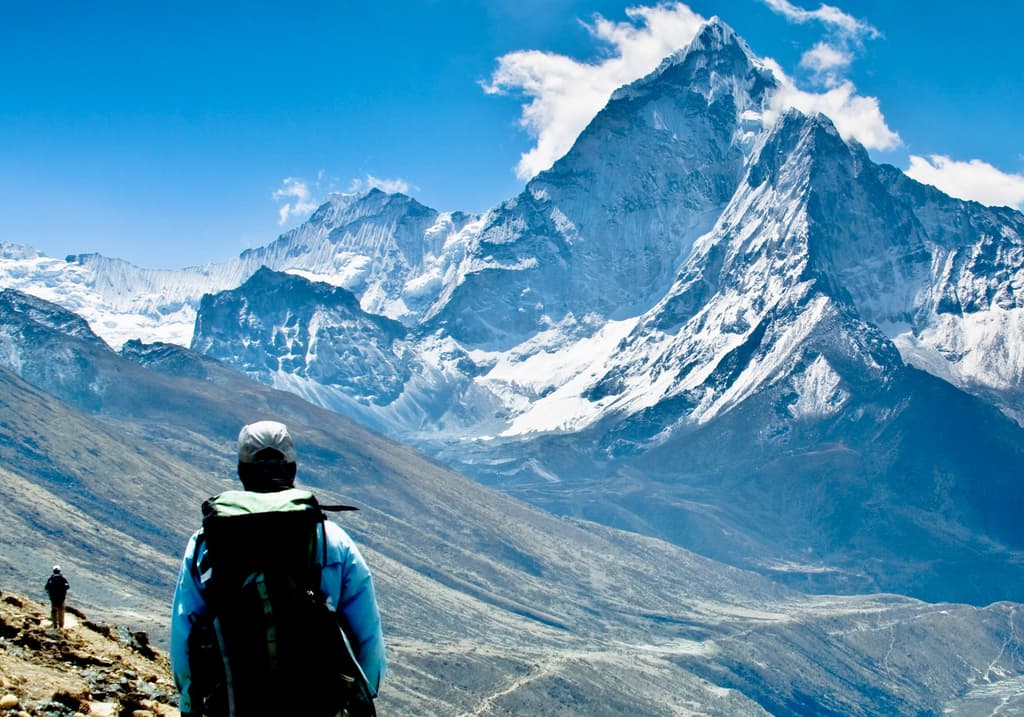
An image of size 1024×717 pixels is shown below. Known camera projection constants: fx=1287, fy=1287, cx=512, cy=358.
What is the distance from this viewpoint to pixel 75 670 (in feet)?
96.7

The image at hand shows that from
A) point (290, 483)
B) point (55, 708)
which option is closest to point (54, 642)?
point (55, 708)

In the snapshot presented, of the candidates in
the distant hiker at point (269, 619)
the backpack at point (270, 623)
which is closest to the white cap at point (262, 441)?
the distant hiker at point (269, 619)

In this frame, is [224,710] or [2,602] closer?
[224,710]

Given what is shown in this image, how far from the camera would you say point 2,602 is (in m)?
37.2

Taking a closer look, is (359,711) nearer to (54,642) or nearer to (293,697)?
(293,697)

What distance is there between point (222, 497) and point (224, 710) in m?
2.13

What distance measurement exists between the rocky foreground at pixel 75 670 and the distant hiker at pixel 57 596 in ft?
1.15

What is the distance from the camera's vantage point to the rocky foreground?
24.2 meters

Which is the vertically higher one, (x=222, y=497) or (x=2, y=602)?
(x=222, y=497)

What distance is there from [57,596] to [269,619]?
26823 mm

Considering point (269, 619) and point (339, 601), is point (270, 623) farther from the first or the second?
point (339, 601)

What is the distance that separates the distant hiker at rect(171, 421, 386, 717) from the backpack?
1cm

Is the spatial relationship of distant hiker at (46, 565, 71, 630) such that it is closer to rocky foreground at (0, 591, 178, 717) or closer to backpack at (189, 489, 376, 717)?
rocky foreground at (0, 591, 178, 717)

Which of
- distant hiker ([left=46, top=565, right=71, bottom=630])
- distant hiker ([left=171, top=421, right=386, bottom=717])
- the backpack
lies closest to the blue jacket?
distant hiker ([left=171, top=421, right=386, bottom=717])
